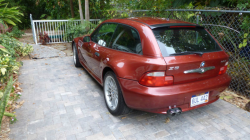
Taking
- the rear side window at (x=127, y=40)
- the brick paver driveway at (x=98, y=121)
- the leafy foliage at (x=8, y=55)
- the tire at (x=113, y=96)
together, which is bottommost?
the brick paver driveway at (x=98, y=121)

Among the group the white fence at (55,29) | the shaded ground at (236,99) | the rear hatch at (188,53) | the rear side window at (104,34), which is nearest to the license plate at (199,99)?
the rear hatch at (188,53)

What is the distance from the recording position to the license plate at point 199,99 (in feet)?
8.41

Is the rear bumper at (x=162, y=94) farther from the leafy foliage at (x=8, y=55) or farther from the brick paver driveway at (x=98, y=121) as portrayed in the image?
the leafy foliage at (x=8, y=55)

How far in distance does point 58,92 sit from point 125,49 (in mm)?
1942

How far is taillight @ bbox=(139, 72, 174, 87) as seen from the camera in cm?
233

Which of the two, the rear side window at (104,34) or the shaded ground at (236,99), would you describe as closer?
the rear side window at (104,34)

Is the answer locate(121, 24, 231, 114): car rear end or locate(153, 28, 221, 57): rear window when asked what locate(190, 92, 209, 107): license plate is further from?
locate(153, 28, 221, 57): rear window

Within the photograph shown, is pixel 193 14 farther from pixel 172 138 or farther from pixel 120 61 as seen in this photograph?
pixel 172 138

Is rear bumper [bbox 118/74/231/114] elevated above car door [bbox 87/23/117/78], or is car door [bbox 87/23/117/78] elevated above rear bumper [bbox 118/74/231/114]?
car door [bbox 87/23/117/78]

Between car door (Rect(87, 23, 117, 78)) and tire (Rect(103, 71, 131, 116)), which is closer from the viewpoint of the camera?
tire (Rect(103, 71, 131, 116))

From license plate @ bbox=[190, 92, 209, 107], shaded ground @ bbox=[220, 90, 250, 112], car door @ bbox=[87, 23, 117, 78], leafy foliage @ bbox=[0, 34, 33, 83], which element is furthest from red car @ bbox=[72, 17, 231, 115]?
leafy foliage @ bbox=[0, 34, 33, 83]

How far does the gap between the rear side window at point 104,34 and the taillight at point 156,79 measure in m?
1.22

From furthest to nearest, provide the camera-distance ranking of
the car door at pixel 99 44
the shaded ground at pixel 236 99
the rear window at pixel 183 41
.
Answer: the shaded ground at pixel 236 99 < the car door at pixel 99 44 < the rear window at pixel 183 41

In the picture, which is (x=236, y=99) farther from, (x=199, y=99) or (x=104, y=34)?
(x=104, y=34)
